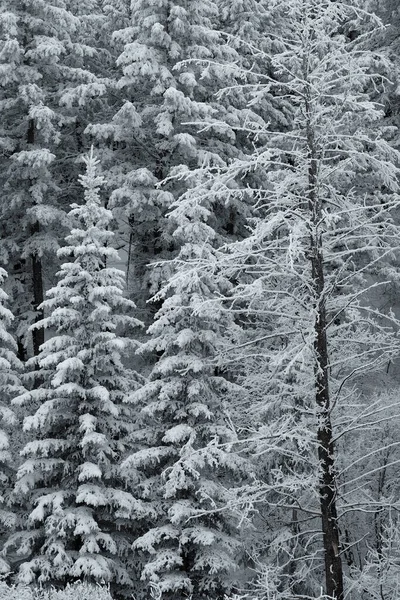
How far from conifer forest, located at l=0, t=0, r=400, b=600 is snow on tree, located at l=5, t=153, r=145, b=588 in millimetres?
58

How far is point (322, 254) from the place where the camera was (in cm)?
971

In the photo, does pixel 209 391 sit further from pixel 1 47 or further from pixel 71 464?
pixel 1 47

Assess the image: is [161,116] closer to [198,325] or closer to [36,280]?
[36,280]

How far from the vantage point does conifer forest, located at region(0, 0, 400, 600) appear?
9.39 metres

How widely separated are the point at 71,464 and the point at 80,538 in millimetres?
1541

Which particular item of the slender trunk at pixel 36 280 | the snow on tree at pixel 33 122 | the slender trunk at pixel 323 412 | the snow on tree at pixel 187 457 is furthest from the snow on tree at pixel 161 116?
the slender trunk at pixel 323 412

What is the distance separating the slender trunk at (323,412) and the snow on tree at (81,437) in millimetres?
5689

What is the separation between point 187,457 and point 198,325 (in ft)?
9.82

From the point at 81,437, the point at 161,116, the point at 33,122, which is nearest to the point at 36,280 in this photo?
the point at 33,122

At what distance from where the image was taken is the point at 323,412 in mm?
9336

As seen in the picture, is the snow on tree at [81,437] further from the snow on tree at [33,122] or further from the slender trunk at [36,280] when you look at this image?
the slender trunk at [36,280]

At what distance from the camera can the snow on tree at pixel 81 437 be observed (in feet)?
44.8

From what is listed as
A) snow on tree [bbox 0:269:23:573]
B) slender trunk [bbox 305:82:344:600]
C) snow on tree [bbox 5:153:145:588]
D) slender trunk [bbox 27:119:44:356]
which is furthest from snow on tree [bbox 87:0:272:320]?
slender trunk [bbox 305:82:344:600]

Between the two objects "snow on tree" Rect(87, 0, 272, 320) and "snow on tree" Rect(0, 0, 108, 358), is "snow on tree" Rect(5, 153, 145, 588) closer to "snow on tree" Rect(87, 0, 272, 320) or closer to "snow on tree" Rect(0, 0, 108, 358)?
"snow on tree" Rect(87, 0, 272, 320)
